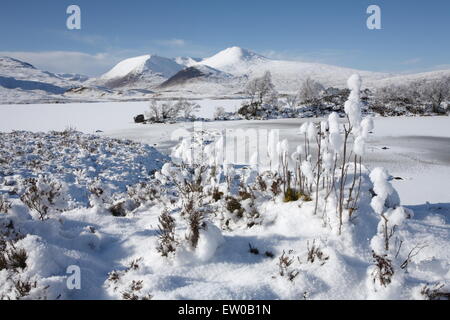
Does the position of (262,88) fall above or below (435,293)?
above

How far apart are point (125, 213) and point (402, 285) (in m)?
4.63

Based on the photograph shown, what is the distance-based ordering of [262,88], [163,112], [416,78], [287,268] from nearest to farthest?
[287,268] < [163,112] < [262,88] < [416,78]

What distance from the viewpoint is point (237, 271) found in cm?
338

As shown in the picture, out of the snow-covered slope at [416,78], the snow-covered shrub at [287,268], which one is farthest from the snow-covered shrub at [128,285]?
the snow-covered slope at [416,78]

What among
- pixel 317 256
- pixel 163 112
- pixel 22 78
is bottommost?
pixel 317 256

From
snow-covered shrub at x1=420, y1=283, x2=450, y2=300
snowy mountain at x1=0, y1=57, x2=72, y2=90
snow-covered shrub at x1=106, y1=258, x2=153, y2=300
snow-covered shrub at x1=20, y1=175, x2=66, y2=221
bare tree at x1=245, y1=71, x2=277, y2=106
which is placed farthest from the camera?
snowy mountain at x1=0, y1=57, x2=72, y2=90

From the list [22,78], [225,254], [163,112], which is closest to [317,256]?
[225,254]

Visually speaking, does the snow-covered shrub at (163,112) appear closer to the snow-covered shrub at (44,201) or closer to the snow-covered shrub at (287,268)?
the snow-covered shrub at (44,201)

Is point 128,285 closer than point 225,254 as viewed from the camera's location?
Yes

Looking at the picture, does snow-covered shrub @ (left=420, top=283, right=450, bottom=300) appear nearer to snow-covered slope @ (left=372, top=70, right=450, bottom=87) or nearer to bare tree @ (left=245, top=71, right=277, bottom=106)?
bare tree @ (left=245, top=71, right=277, bottom=106)

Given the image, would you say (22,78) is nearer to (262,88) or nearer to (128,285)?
(262,88)

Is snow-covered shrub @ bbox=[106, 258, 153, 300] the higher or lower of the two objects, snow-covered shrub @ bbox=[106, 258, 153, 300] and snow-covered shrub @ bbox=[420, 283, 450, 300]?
the lower

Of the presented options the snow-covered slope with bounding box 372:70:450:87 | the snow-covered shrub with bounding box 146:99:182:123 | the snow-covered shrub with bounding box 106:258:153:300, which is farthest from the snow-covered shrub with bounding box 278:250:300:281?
the snow-covered slope with bounding box 372:70:450:87
